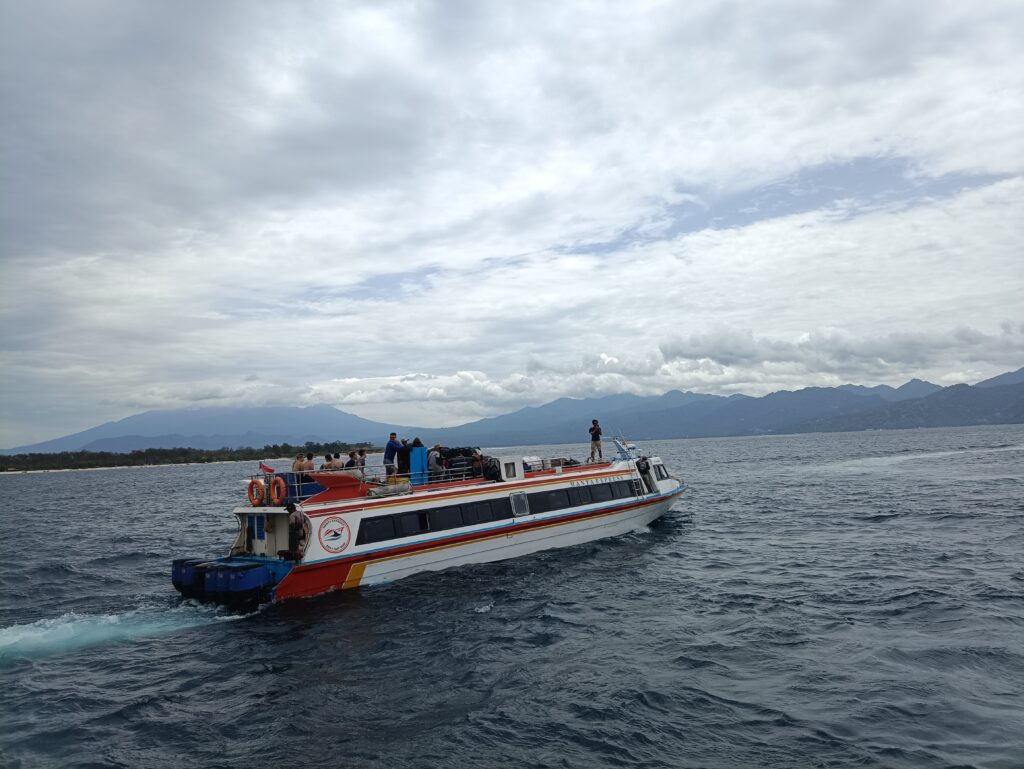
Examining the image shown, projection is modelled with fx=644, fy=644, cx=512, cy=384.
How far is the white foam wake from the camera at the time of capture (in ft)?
52.0

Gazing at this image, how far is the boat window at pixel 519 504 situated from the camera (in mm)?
23719

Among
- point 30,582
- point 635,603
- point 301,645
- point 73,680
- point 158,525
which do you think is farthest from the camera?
point 158,525

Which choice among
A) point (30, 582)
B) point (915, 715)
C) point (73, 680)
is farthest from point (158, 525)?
point (915, 715)

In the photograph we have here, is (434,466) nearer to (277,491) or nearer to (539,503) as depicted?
(539,503)

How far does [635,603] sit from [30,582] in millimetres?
21813

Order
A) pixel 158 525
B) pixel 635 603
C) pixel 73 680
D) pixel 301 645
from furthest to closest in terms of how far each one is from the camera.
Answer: pixel 158 525 → pixel 635 603 → pixel 301 645 → pixel 73 680

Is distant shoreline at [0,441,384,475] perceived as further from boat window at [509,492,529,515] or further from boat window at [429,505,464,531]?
boat window at [429,505,464,531]

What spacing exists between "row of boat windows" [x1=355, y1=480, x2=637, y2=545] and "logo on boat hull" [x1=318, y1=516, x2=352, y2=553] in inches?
15.6

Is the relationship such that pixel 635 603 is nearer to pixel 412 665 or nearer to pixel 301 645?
pixel 412 665

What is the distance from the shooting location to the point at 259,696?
12.5m

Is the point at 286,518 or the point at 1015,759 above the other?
the point at 286,518

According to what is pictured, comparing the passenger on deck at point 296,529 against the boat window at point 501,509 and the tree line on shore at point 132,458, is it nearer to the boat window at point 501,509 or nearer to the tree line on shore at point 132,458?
the boat window at point 501,509

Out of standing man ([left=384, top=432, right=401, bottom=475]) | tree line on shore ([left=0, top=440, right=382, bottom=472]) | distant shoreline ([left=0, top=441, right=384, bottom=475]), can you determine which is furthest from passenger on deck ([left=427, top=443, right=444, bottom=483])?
tree line on shore ([left=0, top=440, right=382, bottom=472])

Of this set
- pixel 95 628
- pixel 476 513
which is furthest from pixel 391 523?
pixel 95 628
